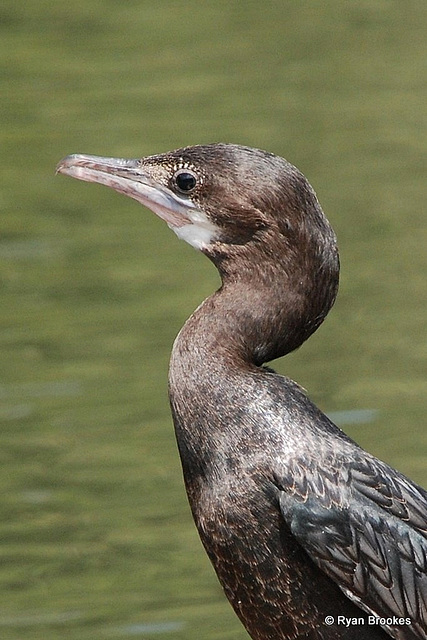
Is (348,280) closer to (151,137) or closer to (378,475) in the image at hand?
(151,137)

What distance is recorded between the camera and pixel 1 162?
56.0 ft

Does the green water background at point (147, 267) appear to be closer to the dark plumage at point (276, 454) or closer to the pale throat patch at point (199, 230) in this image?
the dark plumage at point (276, 454)

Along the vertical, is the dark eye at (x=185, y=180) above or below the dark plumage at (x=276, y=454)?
above

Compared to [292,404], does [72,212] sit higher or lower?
higher

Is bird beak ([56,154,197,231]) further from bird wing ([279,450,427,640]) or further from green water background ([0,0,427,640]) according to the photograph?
green water background ([0,0,427,640])

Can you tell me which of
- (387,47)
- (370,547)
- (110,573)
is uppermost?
(387,47)

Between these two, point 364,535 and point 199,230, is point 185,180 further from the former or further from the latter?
point 364,535

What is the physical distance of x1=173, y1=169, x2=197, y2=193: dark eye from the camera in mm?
6582

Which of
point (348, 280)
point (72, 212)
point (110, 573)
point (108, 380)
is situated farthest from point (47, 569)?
point (72, 212)

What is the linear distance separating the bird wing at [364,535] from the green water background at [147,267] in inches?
117

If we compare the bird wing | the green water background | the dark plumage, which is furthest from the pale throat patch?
the green water background

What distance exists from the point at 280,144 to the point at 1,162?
2606mm

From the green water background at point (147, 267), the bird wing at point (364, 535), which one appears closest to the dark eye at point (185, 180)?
the bird wing at point (364, 535)

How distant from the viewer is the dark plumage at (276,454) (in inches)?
245
